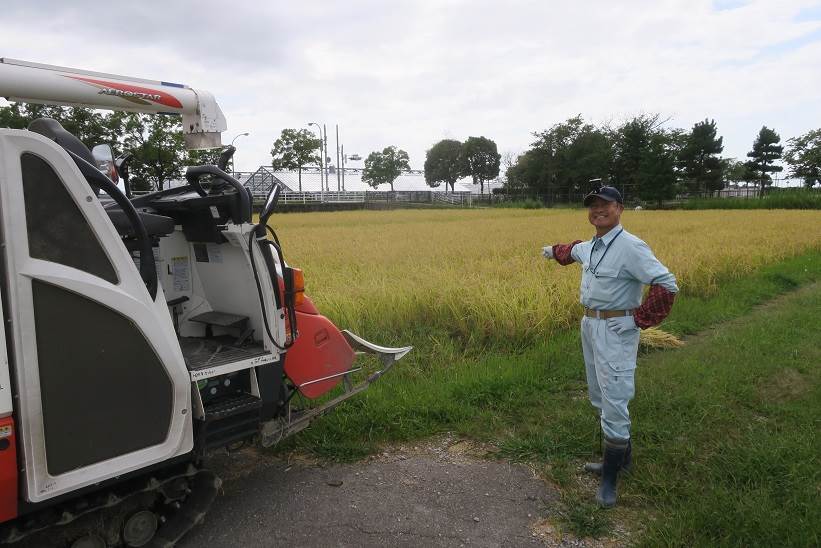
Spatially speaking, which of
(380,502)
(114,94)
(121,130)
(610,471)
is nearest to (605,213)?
(610,471)

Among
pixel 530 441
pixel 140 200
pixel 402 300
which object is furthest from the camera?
pixel 402 300

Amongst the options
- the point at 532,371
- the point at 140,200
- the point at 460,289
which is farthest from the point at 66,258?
the point at 460,289

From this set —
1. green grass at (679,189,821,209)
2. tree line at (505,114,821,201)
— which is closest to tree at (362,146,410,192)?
tree line at (505,114,821,201)

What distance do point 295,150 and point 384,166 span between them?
24.2 m

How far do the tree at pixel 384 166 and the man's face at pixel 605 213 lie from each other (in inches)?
2603

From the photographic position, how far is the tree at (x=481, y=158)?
2788 inches

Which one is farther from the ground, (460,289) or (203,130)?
(203,130)

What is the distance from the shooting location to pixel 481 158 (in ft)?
234

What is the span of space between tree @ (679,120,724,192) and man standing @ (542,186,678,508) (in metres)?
54.7

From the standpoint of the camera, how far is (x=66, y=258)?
2178mm

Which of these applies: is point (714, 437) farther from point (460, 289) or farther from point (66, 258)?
point (66, 258)

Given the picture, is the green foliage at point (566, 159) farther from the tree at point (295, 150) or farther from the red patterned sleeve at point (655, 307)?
the red patterned sleeve at point (655, 307)

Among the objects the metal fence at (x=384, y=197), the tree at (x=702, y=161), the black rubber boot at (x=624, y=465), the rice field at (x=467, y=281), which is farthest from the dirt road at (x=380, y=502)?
the tree at (x=702, y=161)

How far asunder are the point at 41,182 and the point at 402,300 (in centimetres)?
468
